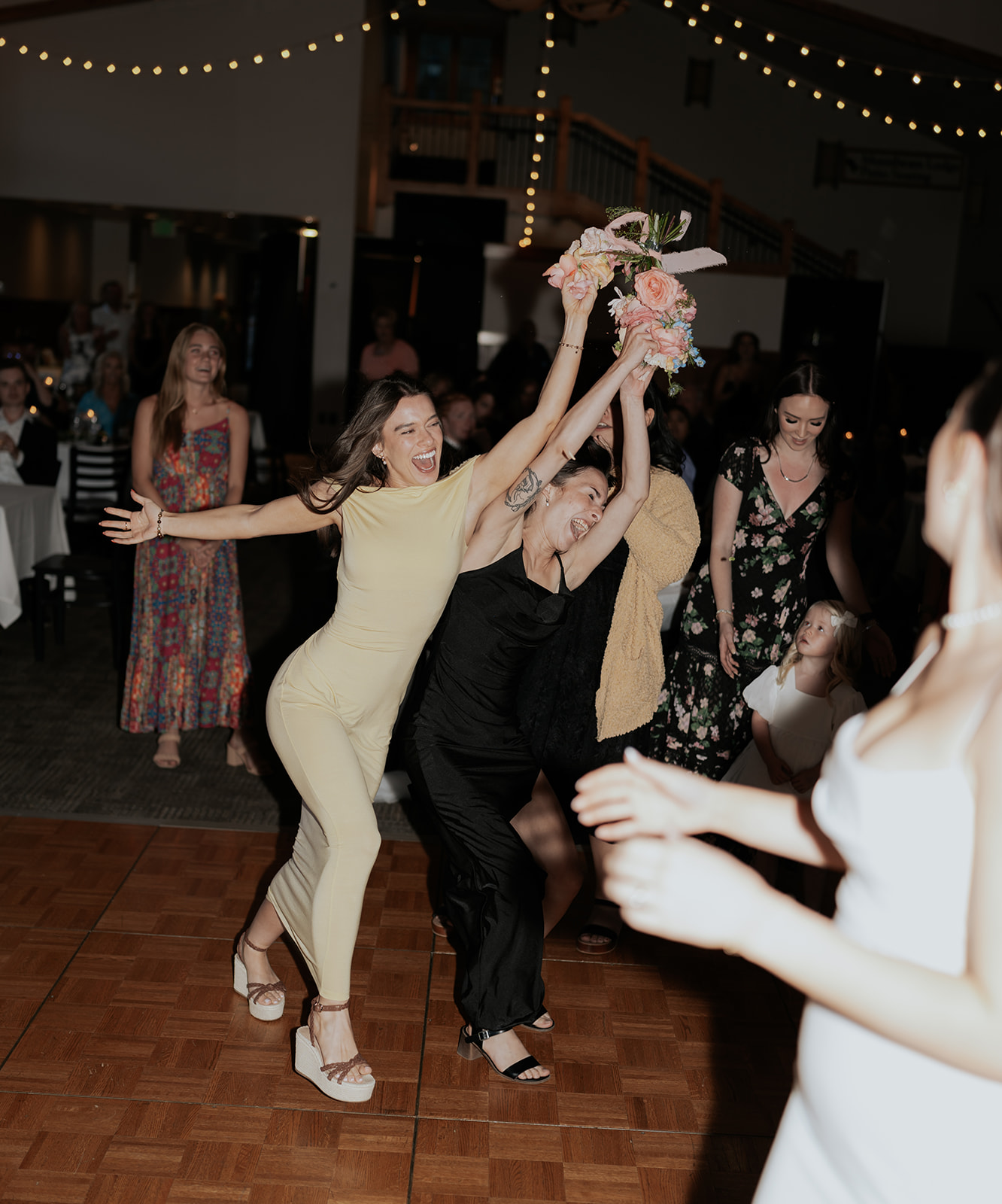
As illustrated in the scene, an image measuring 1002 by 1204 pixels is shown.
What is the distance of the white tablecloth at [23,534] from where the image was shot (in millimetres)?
4922

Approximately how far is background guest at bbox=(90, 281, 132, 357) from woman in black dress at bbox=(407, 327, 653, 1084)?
919cm

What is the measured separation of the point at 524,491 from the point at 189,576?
226 cm

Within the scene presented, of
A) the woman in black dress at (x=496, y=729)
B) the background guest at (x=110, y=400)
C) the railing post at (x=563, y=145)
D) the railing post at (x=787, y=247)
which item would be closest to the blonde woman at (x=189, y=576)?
the woman in black dress at (x=496, y=729)

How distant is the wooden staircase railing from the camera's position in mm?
12312

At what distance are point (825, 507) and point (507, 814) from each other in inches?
52.1

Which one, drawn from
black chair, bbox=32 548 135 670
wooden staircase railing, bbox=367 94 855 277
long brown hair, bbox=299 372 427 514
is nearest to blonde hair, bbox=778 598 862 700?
long brown hair, bbox=299 372 427 514

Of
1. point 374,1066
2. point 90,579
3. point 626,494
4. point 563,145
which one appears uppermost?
point 563,145

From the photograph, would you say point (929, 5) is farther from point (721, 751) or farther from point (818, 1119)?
point (818, 1119)

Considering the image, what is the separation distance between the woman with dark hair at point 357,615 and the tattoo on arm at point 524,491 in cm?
2

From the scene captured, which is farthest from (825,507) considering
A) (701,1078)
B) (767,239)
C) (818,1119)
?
(767,239)

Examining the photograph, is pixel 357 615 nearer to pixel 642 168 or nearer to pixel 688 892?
pixel 688 892

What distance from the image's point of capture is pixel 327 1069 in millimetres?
2410

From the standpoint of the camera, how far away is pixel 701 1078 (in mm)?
2619

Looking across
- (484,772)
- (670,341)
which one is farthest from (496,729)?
(670,341)
